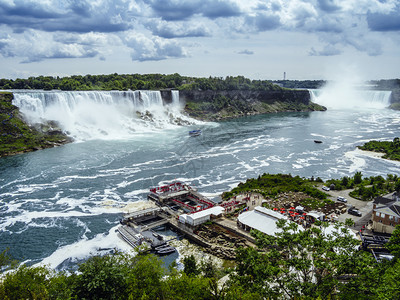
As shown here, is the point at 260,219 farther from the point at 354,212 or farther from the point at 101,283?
the point at 101,283

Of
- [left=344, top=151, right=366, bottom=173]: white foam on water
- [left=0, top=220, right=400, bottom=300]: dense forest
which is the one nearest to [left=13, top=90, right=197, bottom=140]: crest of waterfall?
[left=344, top=151, right=366, bottom=173]: white foam on water

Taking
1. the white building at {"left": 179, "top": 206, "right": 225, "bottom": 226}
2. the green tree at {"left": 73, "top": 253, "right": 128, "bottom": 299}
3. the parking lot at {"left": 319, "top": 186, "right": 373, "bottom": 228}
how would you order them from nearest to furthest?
the green tree at {"left": 73, "top": 253, "right": 128, "bottom": 299}, the parking lot at {"left": 319, "top": 186, "right": 373, "bottom": 228}, the white building at {"left": 179, "top": 206, "right": 225, "bottom": 226}

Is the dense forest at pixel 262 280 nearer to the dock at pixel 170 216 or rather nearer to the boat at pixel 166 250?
the boat at pixel 166 250

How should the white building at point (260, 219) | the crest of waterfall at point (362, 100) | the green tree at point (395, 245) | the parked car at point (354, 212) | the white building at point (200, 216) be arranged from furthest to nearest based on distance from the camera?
the crest of waterfall at point (362, 100) → the parked car at point (354, 212) → the white building at point (200, 216) → the white building at point (260, 219) → the green tree at point (395, 245)

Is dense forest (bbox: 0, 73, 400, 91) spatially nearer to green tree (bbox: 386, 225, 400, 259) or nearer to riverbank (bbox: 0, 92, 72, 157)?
riverbank (bbox: 0, 92, 72, 157)

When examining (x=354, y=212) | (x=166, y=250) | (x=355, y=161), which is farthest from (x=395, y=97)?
(x=166, y=250)

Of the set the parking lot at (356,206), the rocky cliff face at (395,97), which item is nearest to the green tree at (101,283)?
the parking lot at (356,206)
